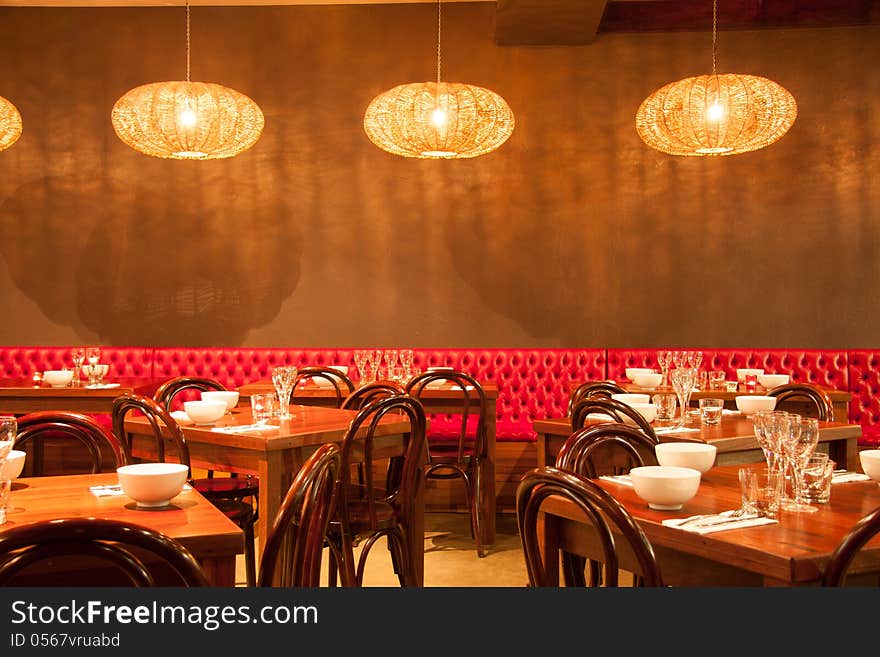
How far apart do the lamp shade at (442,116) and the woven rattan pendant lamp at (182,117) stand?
2.80ft

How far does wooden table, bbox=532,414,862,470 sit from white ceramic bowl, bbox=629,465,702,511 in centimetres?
130

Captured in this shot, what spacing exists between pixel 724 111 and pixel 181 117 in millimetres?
3164

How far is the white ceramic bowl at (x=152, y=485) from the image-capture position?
1959mm

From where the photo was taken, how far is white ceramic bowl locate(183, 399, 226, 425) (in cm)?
340

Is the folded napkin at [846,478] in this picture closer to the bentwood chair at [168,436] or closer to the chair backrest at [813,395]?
the chair backrest at [813,395]

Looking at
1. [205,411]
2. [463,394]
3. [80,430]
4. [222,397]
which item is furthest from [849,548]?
[463,394]

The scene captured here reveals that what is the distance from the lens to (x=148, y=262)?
6.79 metres

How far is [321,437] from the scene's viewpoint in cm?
327

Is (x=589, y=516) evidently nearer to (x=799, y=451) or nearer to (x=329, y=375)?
(x=799, y=451)

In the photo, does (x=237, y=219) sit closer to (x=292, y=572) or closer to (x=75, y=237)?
(x=75, y=237)

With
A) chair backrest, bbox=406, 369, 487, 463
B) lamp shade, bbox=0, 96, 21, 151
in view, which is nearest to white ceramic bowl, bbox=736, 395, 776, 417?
chair backrest, bbox=406, 369, 487, 463

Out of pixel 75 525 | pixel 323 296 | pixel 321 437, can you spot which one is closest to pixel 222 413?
pixel 321 437

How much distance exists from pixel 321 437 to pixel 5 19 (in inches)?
211

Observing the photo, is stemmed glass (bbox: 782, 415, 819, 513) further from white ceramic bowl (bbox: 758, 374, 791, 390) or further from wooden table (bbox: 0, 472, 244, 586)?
white ceramic bowl (bbox: 758, 374, 791, 390)
